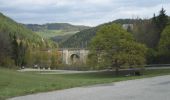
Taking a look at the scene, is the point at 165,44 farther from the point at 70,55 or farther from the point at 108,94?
the point at 70,55

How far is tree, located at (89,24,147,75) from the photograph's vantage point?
71812mm

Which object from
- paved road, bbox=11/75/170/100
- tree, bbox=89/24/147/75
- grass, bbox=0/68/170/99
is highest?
tree, bbox=89/24/147/75

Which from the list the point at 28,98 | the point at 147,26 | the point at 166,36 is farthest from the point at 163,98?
the point at 147,26

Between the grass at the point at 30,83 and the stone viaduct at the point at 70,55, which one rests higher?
the stone viaduct at the point at 70,55

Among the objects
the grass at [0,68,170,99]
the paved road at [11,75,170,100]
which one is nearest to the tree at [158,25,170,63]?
the grass at [0,68,170,99]

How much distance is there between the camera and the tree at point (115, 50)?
236 feet

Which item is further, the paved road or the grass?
the grass

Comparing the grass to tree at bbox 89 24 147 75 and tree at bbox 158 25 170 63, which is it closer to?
tree at bbox 89 24 147 75

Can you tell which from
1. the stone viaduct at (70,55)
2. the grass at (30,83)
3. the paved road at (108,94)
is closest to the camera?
the paved road at (108,94)

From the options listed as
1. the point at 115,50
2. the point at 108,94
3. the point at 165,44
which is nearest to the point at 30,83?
the point at 108,94

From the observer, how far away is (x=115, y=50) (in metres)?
72.6

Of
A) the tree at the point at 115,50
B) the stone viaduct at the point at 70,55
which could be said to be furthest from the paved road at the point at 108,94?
the stone viaduct at the point at 70,55

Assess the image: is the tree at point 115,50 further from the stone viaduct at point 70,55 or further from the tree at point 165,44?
the stone viaduct at point 70,55

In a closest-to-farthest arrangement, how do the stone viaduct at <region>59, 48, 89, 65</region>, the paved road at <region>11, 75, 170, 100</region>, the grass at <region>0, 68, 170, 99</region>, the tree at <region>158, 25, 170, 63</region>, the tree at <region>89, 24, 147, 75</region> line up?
the paved road at <region>11, 75, 170, 100</region>, the grass at <region>0, 68, 170, 99</region>, the tree at <region>89, 24, 147, 75</region>, the tree at <region>158, 25, 170, 63</region>, the stone viaduct at <region>59, 48, 89, 65</region>
